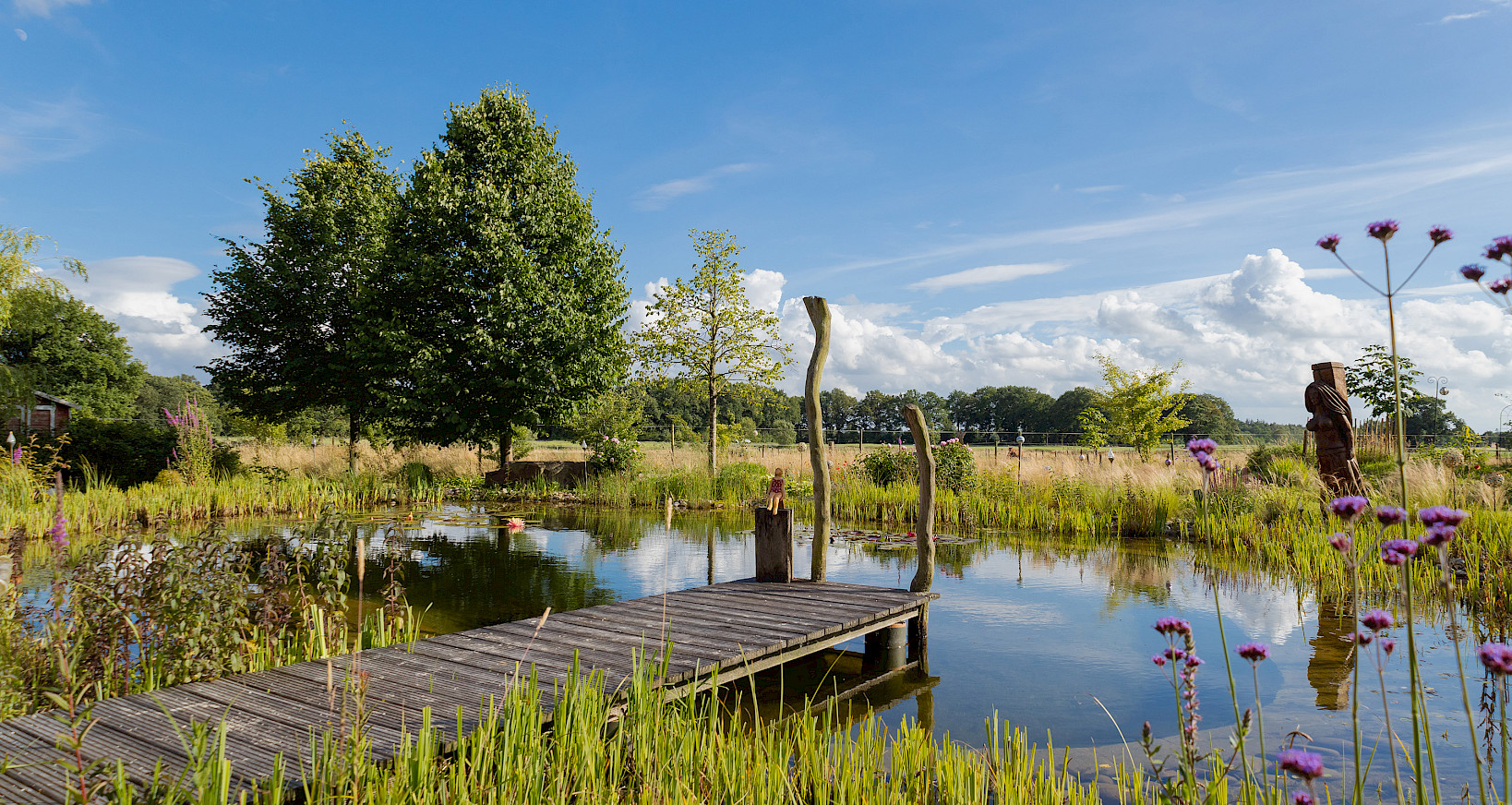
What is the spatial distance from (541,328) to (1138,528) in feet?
42.8

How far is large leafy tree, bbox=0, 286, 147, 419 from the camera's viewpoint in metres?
39.4

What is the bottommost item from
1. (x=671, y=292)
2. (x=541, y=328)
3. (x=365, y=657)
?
(x=365, y=657)

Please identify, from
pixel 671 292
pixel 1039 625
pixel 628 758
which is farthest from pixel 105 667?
pixel 671 292

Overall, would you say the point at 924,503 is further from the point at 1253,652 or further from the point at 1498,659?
the point at 1498,659

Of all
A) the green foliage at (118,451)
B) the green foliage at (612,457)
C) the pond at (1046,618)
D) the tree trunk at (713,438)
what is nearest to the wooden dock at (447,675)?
the pond at (1046,618)

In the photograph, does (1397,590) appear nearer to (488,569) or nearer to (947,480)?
(947,480)

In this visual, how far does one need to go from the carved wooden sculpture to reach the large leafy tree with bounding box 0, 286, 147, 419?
45.7 meters

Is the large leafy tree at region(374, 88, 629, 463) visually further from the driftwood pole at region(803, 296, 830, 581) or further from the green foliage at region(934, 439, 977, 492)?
the driftwood pole at region(803, 296, 830, 581)

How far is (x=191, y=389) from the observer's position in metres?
68.2

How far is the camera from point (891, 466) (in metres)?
17.4

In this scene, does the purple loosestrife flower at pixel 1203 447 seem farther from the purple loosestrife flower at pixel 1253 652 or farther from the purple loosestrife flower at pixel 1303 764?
the purple loosestrife flower at pixel 1303 764

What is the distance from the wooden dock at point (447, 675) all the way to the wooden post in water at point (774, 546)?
1.40 ft

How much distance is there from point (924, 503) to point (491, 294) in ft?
46.2

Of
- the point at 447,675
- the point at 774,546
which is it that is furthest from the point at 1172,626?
the point at 774,546
